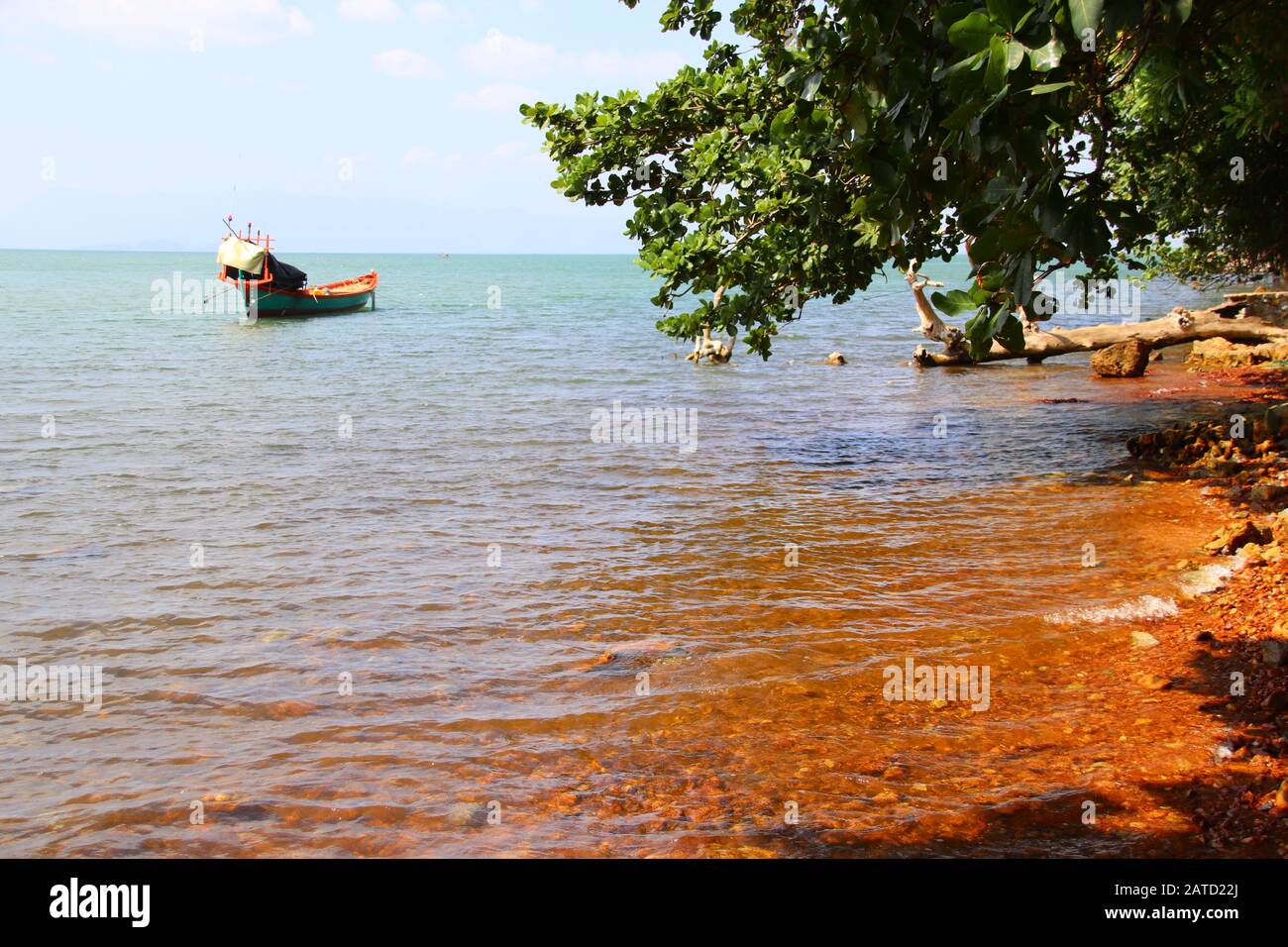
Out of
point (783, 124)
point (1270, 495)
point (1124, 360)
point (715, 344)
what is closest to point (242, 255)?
point (715, 344)

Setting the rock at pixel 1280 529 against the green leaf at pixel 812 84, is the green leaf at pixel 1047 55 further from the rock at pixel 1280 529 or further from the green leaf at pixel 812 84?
the rock at pixel 1280 529

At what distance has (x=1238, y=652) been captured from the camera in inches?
285

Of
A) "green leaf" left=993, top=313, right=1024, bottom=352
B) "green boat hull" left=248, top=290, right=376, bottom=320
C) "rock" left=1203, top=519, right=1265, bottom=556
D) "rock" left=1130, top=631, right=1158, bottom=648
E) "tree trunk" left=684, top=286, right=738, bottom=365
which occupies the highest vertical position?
"green boat hull" left=248, top=290, right=376, bottom=320

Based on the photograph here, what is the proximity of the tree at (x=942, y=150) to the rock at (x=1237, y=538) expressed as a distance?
2.86m

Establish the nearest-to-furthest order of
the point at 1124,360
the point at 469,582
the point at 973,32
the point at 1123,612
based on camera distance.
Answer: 1. the point at 973,32
2. the point at 1123,612
3. the point at 469,582
4. the point at 1124,360

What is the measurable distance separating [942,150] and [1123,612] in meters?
5.88

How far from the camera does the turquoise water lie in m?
6.38

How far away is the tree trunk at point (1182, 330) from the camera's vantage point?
75.0ft

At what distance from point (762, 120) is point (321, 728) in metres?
6.99

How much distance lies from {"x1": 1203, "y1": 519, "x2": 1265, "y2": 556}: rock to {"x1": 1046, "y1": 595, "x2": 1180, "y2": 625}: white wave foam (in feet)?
4.28

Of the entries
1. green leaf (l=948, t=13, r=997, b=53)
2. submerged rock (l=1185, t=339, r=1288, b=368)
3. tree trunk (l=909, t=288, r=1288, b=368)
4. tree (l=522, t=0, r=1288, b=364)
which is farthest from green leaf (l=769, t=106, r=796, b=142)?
submerged rock (l=1185, t=339, r=1288, b=368)

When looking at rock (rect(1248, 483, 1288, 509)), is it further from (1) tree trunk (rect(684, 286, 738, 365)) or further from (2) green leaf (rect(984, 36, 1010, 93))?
(2) green leaf (rect(984, 36, 1010, 93))

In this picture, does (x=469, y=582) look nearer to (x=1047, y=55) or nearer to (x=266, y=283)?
(x=1047, y=55)

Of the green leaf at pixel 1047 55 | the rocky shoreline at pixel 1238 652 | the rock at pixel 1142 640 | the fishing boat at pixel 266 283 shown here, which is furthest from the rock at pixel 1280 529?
the fishing boat at pixel 266 283
